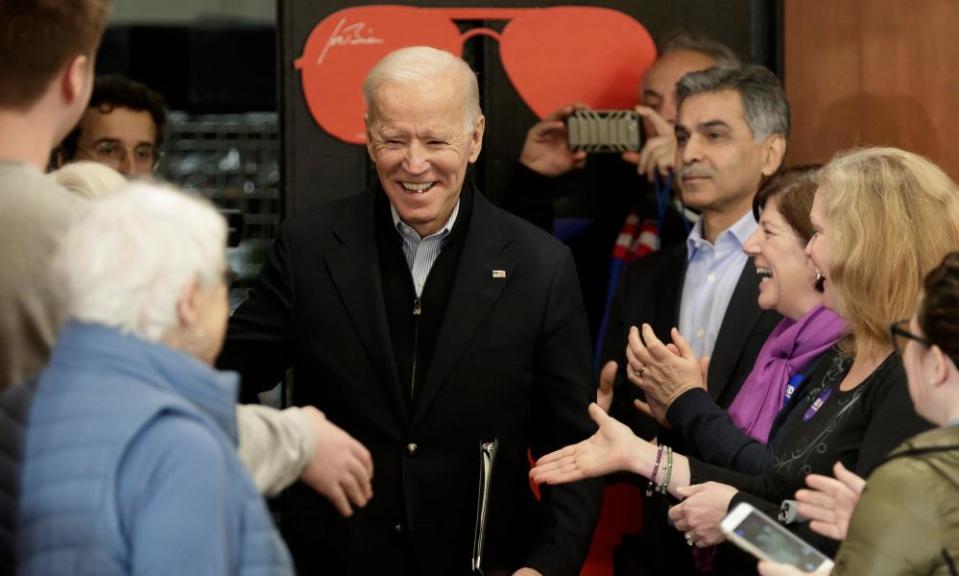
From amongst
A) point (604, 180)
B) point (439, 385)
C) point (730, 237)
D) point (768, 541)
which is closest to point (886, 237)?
point (768, 541)

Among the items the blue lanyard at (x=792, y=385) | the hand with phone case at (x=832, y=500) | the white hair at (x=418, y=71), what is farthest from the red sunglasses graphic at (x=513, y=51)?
the hand with phone case at (x=832, y=500)

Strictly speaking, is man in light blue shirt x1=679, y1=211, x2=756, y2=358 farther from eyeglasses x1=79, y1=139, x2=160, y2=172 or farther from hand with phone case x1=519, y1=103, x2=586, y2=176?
eyeglasses x1=79, y1=139, x2=160, y2=172

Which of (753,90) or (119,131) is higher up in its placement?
(753,90)

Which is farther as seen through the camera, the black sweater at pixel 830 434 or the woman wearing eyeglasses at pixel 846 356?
the woman wearing eyeglasses at pixel 846 356

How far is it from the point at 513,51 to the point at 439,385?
59.7 inches

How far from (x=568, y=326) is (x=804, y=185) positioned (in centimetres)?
59

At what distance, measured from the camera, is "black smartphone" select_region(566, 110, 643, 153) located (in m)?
4.26

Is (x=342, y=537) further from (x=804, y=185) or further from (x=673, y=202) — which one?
(x=673, y=202)

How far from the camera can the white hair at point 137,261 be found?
6.01 ft

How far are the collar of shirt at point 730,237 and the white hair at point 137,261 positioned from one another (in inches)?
87.3

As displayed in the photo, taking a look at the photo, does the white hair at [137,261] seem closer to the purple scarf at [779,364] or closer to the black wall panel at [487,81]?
the purple scarf at [779,364]

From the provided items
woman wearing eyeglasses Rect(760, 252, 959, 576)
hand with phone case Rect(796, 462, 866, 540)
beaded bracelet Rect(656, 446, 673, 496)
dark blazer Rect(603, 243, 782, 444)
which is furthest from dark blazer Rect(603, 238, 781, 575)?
woman wearing eyeglasses Rect(760, 252, 959, 576)

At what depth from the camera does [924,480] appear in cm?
212
